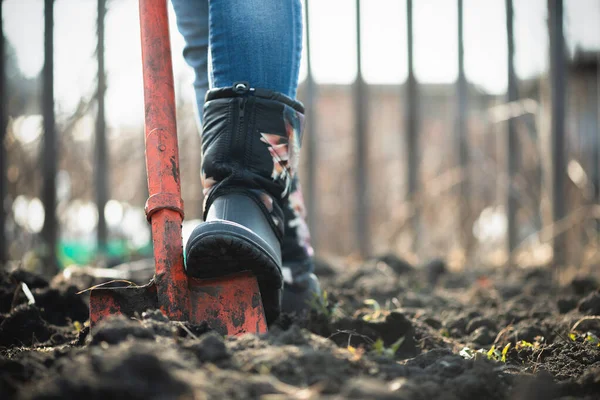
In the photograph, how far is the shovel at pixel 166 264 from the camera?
4.04 ft

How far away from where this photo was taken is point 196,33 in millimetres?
1713

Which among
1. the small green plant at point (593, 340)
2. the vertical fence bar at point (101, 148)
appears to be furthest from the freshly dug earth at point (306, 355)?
the vertical fence bar at point (101, 148)

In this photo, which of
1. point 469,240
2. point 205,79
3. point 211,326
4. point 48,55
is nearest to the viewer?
point 211,326

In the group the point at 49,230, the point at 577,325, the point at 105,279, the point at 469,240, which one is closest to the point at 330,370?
the point at 577,325

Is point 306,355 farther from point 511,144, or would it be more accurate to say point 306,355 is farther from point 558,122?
point 511,144

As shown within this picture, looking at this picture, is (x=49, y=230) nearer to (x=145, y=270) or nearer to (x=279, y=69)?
(x=145, y=270)

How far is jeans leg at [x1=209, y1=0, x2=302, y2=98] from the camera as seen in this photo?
4.55ft

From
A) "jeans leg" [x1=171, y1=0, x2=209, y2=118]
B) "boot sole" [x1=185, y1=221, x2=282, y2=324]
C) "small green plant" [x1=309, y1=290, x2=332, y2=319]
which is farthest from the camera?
"jeans leg" [x1=171, y1=0, x2=209, y2=118]

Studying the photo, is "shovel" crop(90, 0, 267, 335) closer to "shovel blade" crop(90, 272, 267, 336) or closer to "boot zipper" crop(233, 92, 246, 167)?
"shovel blade" crop(90, 272, 267, 336)

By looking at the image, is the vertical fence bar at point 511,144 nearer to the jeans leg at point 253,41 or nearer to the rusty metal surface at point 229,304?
the jeans leg at point 253,41

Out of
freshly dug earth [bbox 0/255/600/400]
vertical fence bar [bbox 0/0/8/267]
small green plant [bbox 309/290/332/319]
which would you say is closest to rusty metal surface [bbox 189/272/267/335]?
freshly dug earth [bbox 0/255/600/400]

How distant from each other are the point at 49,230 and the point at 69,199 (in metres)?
1.01

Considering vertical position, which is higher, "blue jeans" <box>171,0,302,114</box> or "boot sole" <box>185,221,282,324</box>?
"blue jeans" <box>171,0,302,114</box>

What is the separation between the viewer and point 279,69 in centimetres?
143
